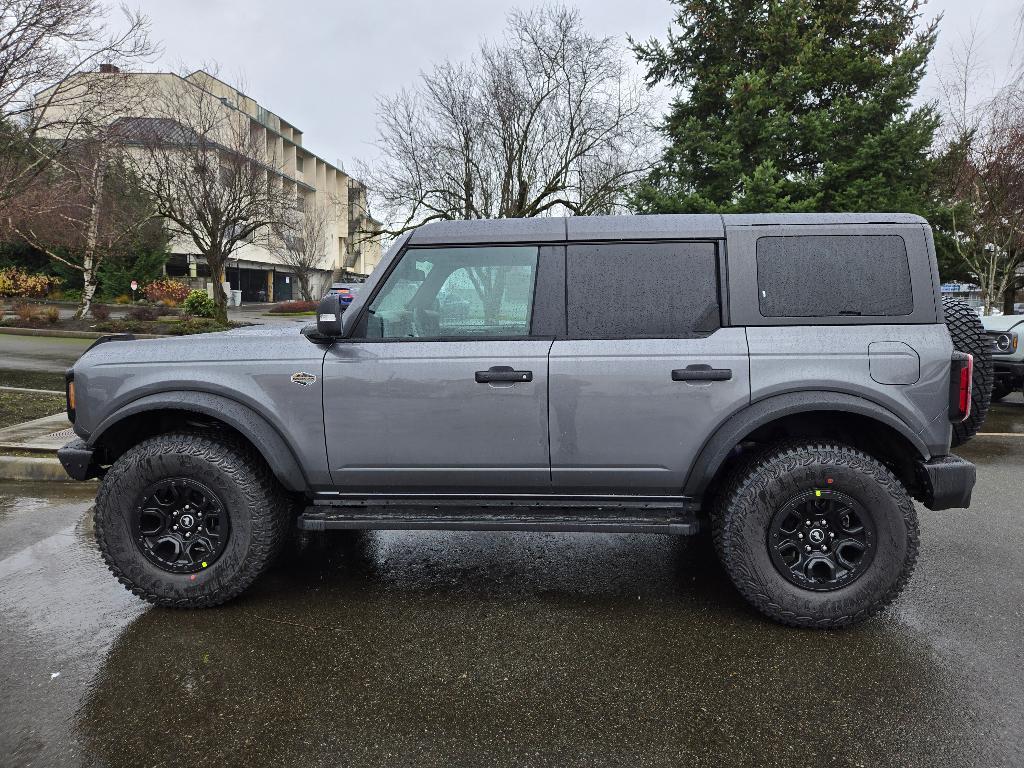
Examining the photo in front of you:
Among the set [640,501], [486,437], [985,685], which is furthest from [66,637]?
[985,685]

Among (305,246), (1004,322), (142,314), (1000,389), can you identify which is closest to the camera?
(1004,322)

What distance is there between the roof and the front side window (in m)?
0.07

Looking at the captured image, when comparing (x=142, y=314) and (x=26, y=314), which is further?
(x=142, y=314)

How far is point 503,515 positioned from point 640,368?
973mm

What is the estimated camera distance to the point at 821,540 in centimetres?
307

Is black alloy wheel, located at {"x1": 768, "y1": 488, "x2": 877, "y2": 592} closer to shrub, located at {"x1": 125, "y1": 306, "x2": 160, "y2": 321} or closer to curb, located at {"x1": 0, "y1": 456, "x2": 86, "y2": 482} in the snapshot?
curb, located at {"x1": 0, "y1": 456, "x2": 86, "y2": 482}

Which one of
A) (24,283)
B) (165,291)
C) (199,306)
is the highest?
(24,283)

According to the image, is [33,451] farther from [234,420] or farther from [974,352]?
[974,352]

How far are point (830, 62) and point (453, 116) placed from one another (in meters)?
10.9

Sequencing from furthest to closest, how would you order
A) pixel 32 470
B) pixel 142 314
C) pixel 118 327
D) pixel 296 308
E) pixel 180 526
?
pixel 296 308 → pixel 142 314 → pixel 118 327 → pixel 32 470 → pixel 180 526

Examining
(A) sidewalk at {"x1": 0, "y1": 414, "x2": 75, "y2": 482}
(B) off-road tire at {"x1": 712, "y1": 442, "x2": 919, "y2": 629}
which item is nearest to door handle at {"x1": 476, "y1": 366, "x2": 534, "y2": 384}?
(B) off-road tire at {"x1": 712, "y1": 442, "x2": 919, "y2": 629}

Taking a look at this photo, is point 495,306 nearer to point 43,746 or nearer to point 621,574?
point 621,574

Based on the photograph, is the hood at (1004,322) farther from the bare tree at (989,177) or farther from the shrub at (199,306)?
the shrub at (199,306)

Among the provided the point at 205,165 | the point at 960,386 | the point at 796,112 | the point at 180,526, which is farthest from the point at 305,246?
the point at 960,386
